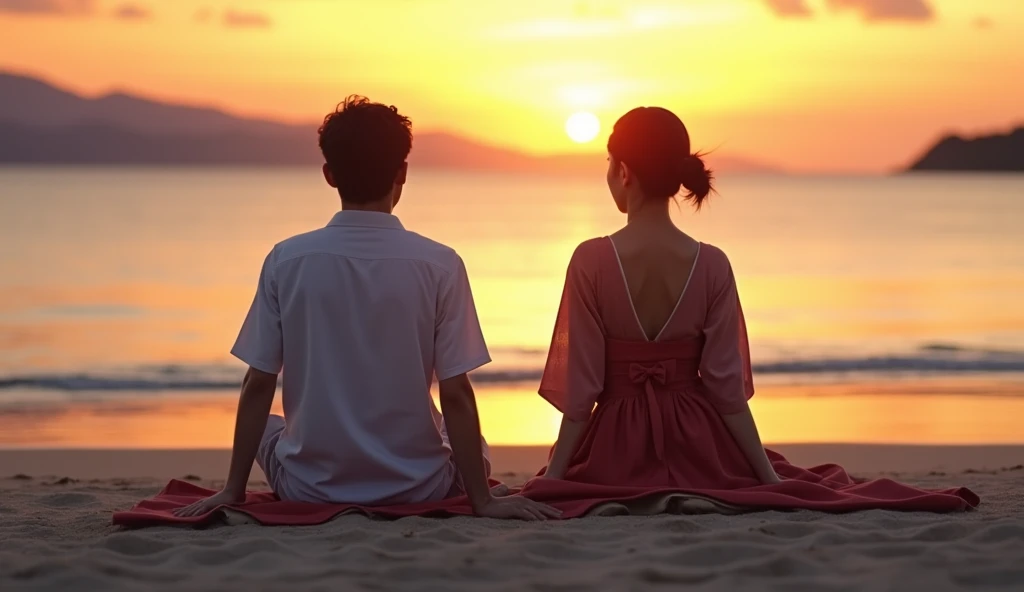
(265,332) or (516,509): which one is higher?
(265,332)

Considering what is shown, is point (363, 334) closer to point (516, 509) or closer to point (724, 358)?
point (516, 509)

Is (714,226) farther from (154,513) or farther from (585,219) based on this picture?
(154,513)

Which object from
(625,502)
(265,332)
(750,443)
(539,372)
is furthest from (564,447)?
(539,372)

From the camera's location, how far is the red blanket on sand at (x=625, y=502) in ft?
13.3

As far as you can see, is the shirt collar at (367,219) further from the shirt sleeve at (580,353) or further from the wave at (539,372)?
the wave at (539,372)

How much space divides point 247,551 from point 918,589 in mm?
1901

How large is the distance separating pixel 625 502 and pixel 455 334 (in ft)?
2.93

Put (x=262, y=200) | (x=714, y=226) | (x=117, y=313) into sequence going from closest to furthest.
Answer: (x=117, y=313) < (x=714, y=226) < (x=262, y=200)

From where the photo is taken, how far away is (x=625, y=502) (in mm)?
4246

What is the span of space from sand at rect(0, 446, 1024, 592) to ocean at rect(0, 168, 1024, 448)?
423cm

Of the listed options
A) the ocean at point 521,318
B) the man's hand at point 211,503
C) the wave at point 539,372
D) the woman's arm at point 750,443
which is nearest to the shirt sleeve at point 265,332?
the man's hand at point 211,503

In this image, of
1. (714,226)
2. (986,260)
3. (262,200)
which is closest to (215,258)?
(986,260)

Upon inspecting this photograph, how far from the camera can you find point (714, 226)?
42.8 metres

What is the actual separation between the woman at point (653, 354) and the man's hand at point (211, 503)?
1090 millimetres
